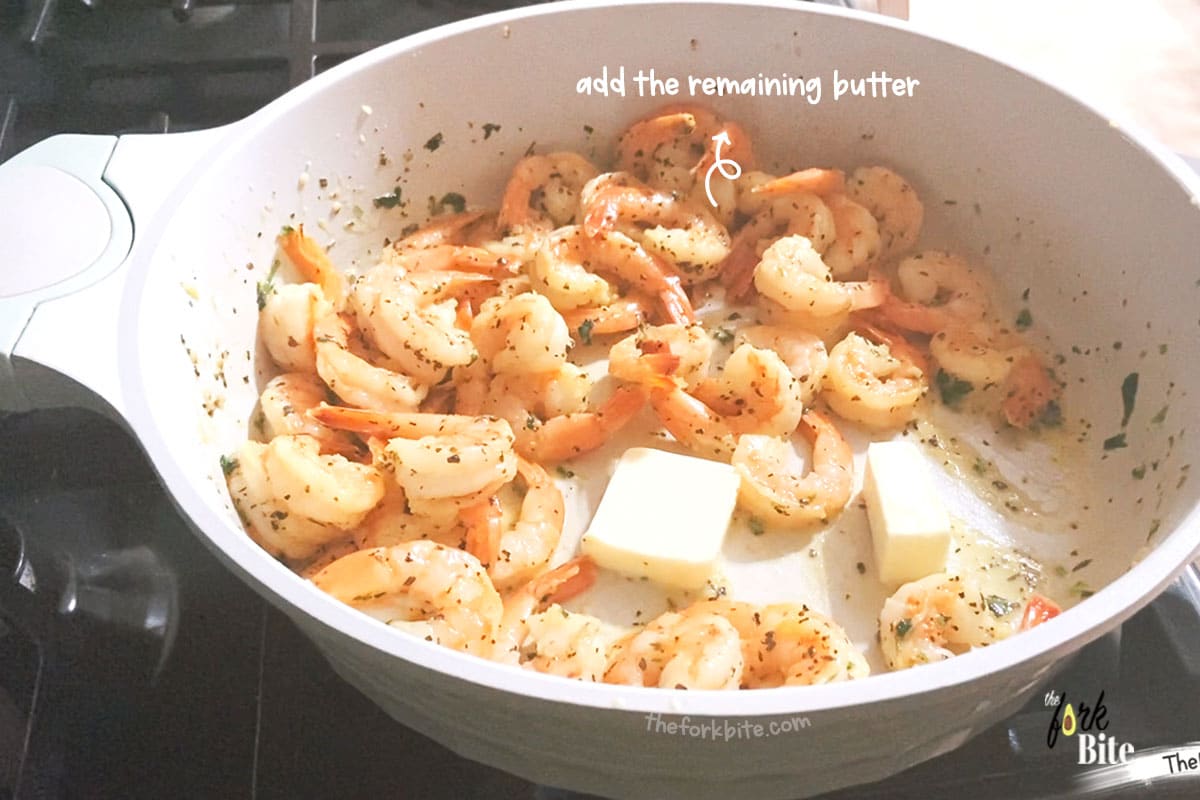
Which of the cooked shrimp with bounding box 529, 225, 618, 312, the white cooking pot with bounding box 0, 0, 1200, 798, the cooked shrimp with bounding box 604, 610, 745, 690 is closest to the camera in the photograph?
the white cooking pot with bounding box 0, 0, 1200, 798

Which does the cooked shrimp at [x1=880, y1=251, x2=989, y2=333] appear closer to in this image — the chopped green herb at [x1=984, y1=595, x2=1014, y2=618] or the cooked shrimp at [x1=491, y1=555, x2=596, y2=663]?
the chopped green herb at [x1=984, y1=595, x2=1014, y2=618]

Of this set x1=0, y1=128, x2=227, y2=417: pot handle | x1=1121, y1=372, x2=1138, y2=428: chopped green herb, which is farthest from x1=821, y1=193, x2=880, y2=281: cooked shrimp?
x1=0, y1=128, x2=227, y2=417: pot handle

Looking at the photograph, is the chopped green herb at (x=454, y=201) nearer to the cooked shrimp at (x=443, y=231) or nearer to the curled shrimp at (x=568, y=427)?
the cooked shrimp at (x=443, y=231)

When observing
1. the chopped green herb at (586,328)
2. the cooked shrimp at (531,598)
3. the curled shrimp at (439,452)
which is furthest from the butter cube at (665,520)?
the chopped green herb at (586,328)

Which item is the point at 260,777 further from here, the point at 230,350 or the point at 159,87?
the point at 159,87

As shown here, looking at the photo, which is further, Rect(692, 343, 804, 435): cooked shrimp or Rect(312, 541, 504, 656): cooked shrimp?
Rect(692, 343, 804, 435): cooked shrimp
